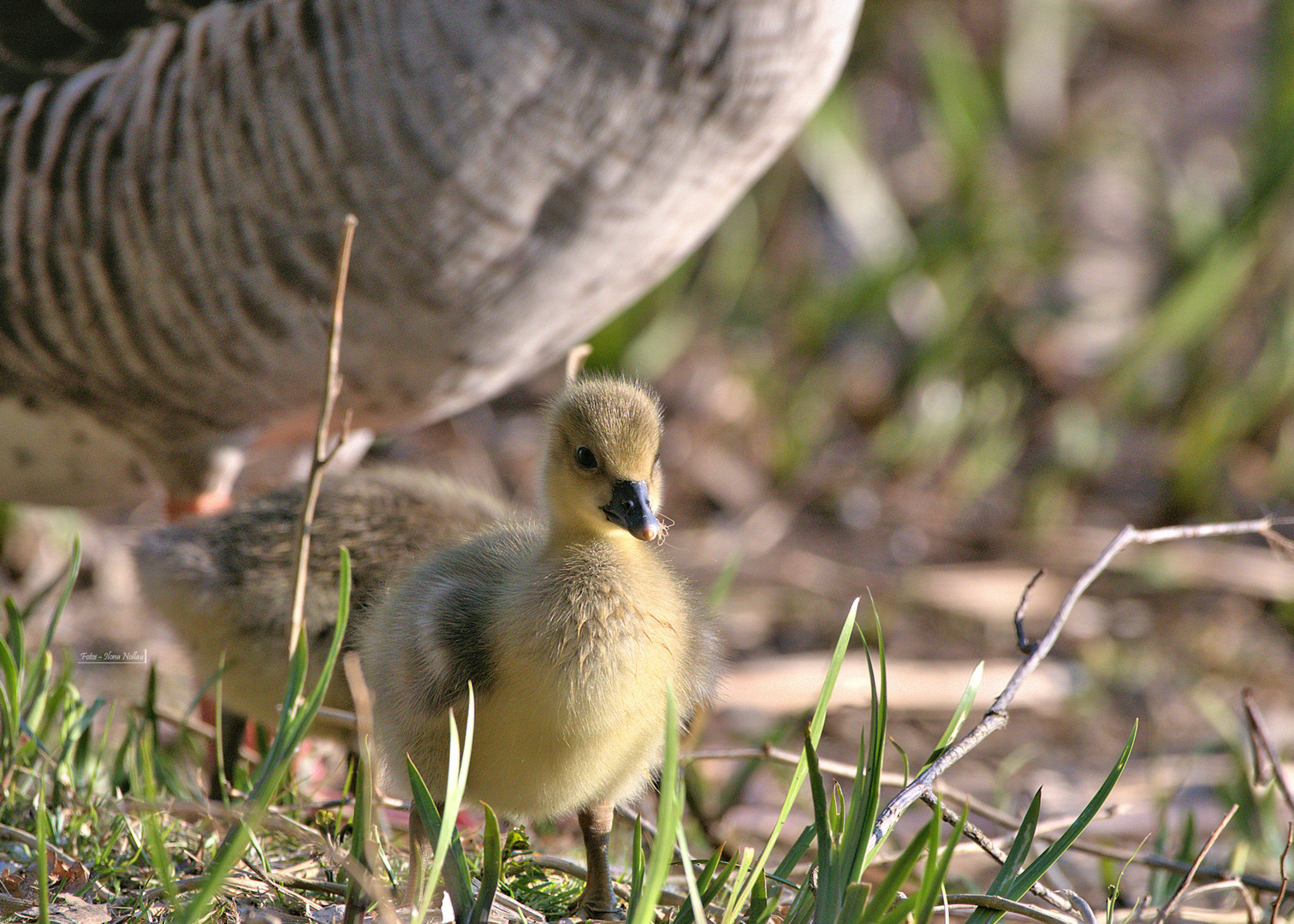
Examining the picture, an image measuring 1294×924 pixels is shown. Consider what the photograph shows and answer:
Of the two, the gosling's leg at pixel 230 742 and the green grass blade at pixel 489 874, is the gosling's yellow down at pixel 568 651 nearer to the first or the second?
the green grass blade at pixel 489 874

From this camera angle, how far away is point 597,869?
1771 millimetres

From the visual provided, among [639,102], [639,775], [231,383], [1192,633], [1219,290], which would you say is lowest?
[1192,633]

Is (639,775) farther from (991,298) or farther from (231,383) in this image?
(991,298)

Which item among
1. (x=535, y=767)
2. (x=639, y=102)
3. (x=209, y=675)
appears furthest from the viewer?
(x=639, y=102)

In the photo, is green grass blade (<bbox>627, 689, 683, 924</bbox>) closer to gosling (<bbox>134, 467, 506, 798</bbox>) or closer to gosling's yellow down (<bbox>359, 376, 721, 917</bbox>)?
gosling's yellow down (<bbox>359, 376, 721, 917</bbox>)

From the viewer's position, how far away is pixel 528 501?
174 inches

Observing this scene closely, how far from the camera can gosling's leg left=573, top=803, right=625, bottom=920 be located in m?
1.76

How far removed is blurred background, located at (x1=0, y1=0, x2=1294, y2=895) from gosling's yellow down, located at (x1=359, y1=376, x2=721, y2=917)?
1119 millimetres

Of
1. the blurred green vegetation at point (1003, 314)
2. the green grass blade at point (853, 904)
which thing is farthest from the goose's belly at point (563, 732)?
the blurred green vegetation at point (1003, 314)

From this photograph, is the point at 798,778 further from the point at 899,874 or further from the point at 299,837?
Result: the point at 299,837

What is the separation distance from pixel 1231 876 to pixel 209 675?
65.3 inches

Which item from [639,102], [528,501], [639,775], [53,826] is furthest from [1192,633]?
[53,826]

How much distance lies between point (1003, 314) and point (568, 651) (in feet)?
13.6

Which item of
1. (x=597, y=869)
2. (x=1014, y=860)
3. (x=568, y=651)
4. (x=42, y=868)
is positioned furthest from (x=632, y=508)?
(x=42, y=868)
